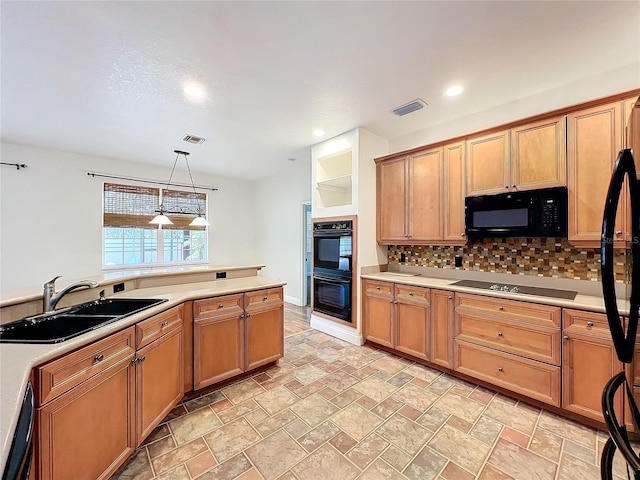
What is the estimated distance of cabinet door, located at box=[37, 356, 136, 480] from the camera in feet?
3.92

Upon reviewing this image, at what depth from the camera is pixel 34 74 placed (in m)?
2.29

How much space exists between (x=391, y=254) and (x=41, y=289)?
140 inches

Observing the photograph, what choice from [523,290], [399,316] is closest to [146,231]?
[399,316]

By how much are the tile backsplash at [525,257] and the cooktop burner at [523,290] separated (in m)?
0.18

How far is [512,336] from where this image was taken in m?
2.33

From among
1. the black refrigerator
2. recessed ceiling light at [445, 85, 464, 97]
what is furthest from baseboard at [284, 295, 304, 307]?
the black refrigerator

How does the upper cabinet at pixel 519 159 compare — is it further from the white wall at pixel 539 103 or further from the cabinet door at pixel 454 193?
the white wall at pixel 539 103

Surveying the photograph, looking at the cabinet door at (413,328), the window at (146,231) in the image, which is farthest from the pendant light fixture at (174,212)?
the cabinet door at (413,328)

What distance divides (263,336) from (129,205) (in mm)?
3998

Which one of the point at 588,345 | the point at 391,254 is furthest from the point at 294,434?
the point at 391,254

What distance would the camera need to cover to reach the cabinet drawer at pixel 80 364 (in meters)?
1.16

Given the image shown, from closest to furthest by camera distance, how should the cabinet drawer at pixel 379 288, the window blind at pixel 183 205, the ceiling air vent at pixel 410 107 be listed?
the ceiling air vent at pixel 410 107, the cabinet drawer at pixel 379 288, the window blind at pixel 183 205

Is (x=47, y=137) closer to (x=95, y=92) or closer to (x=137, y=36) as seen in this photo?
(x=95, y=92)

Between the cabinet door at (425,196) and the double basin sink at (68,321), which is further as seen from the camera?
the cabinet door at (425,196)
